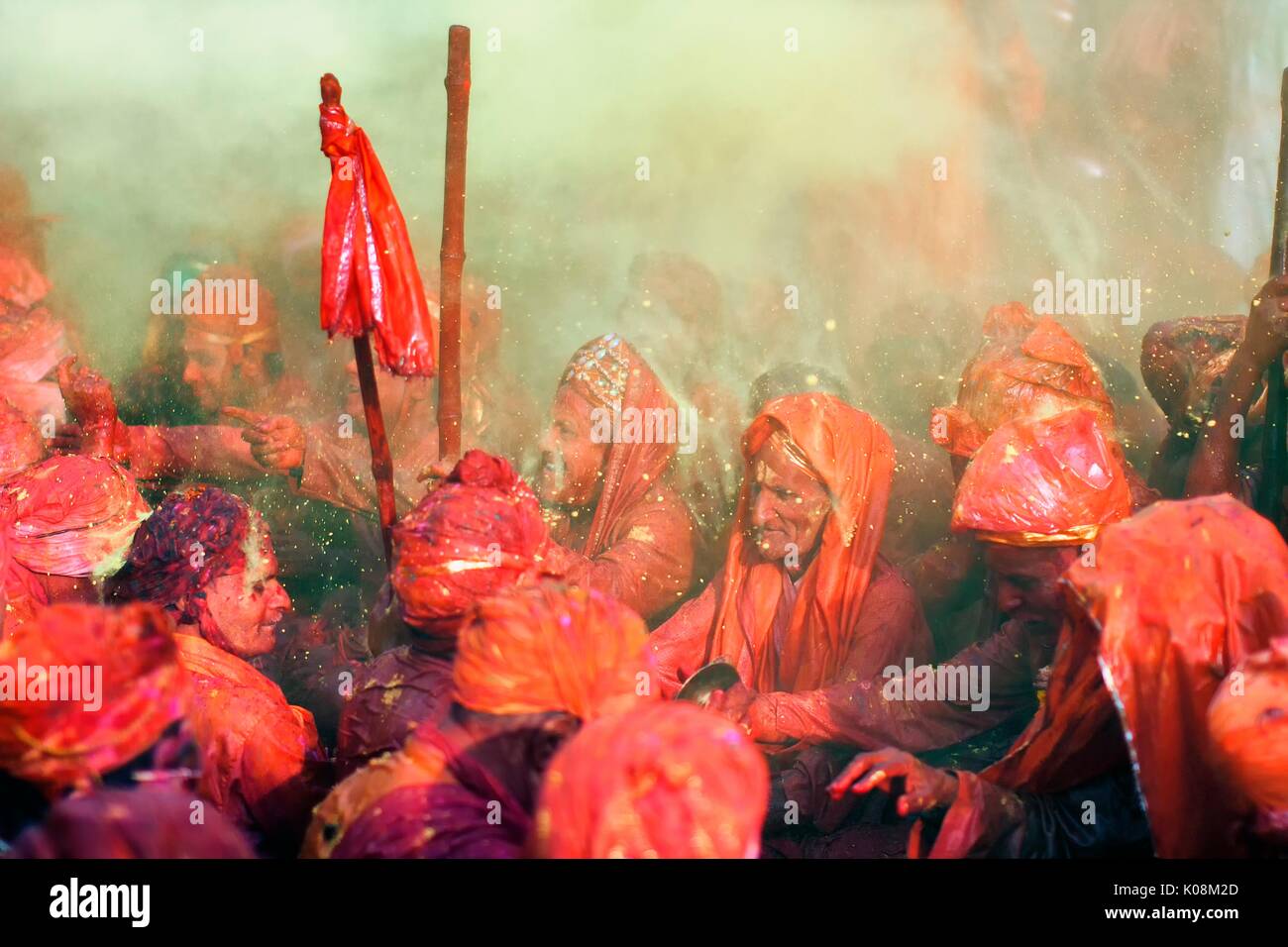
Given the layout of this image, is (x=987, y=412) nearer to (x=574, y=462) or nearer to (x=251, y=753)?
(x=574, y=462)

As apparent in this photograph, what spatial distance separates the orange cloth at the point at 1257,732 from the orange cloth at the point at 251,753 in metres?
2.46

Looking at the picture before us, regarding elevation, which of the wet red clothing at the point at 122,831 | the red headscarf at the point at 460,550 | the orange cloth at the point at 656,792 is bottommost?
the wet red clothing at the point at 122,831

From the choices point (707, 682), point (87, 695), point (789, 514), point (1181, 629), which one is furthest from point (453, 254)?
point (1181, 629)

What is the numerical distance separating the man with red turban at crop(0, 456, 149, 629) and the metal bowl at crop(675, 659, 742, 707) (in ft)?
7.28

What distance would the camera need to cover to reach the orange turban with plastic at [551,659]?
2.82 metres

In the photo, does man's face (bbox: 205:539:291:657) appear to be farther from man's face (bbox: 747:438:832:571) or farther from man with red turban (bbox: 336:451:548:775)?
man's face (bbox: 747:438:832:571)

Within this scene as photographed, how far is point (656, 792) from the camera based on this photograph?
2164 millimetres

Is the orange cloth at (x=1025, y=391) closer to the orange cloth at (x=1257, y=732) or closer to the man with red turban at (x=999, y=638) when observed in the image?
the man with red turban at (x=999, y=638)

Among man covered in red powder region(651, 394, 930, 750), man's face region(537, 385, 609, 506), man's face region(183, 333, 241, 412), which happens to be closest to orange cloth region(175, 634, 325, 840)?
man covered in red powder region(651, 394, 930, 750)

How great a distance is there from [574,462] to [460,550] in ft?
8.56

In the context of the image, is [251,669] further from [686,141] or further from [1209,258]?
A: [1209,258]

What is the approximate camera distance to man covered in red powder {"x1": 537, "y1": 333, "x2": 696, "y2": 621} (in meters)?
5.77

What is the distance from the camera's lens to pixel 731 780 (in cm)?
219

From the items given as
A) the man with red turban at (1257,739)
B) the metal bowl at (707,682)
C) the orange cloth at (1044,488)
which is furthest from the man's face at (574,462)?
the man with red turban at (1257,739)
